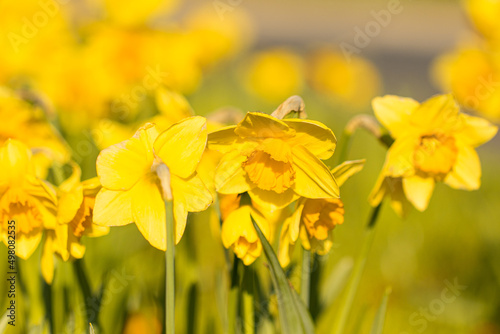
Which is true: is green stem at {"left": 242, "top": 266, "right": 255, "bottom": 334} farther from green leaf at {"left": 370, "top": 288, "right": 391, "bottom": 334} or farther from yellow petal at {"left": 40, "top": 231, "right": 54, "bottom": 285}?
yellow petal at {"left": 40, "top": 231, "right": 54, "bottom": 285}

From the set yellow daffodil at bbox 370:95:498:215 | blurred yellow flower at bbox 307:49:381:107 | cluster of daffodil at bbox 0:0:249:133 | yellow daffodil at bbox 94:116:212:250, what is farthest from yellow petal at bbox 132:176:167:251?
blurred yellow flower at bbox 307:49:381:107

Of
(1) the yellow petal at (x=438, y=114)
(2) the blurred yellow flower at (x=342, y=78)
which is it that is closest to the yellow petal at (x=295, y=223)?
(1) the yellow petal at (x=438, y=114)

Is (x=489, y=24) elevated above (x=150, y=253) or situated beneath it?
elevated above

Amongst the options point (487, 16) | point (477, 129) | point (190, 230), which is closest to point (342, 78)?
point (487, 16)

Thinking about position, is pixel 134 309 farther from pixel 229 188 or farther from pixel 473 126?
pixel 473 126

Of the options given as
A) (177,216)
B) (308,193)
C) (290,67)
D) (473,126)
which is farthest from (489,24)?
(290,67)

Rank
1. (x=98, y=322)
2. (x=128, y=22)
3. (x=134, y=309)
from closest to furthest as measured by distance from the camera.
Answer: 1. (x=98, y=322)
2. (x=134, y=309)
3. (x=128, y=22)

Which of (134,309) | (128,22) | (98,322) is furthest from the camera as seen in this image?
(128,22)

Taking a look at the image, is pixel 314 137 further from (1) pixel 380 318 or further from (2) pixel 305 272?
(1) pixel 380 318
